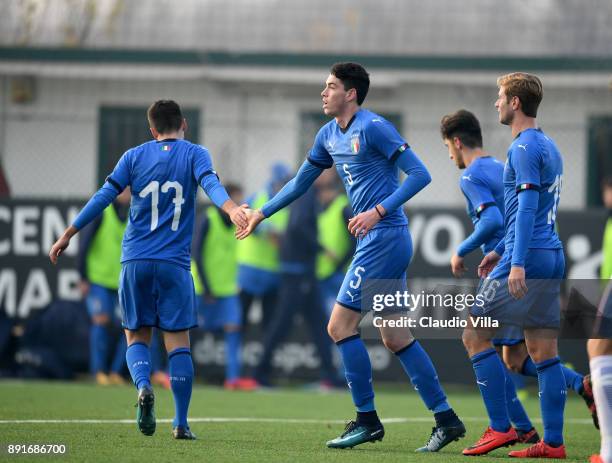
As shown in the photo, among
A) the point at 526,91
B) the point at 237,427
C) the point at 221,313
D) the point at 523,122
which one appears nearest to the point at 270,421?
the point at 237,427

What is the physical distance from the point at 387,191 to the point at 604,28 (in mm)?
12289

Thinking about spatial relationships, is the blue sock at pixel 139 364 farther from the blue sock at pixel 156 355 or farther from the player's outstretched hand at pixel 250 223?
the blue sock at pixel 156 355

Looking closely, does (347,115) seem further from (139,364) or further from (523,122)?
(139,364)

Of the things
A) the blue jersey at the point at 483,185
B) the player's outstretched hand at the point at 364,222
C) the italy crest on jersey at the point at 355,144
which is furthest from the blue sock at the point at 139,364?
the blue jersey at the point at 483,185

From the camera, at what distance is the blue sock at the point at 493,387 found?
26.9ft

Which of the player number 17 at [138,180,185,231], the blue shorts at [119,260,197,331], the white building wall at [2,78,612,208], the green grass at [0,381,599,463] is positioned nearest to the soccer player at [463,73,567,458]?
the green grass at [0,381,599,463]

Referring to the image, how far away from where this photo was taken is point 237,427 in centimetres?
973

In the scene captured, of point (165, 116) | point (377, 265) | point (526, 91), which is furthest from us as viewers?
point (165, 116)

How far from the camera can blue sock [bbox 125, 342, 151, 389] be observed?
839 centimetres

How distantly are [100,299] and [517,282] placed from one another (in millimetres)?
8612

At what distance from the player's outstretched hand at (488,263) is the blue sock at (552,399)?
3.35 ft

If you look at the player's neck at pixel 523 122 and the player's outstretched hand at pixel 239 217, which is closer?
the player's neck at pixel 523 122

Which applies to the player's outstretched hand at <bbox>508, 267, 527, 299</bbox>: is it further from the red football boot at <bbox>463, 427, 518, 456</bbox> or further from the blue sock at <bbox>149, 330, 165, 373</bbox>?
the blue sock at <bbox>149, 330, 165, 373</bbox>

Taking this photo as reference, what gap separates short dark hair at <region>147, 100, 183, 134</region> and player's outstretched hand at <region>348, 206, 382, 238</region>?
1.61 metres
